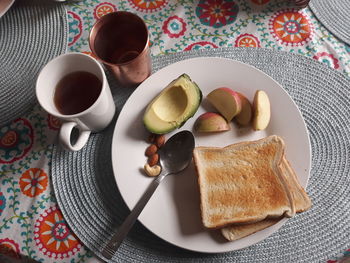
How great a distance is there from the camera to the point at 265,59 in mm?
859

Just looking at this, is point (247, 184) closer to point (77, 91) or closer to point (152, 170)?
point (152, 170)

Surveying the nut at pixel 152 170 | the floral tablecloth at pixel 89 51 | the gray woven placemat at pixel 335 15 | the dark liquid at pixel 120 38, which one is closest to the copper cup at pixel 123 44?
the dark liquid at pixel 120 38

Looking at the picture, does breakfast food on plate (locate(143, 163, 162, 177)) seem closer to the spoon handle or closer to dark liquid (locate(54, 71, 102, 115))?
the spoon handle

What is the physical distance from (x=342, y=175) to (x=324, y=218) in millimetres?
119

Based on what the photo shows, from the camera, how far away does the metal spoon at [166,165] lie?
691 millimetres

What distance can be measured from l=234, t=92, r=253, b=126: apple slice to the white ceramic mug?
1.06 feet

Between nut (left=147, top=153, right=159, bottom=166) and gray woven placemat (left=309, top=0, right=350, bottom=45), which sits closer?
nut (left=147, top=153, right=159, bottom=166)

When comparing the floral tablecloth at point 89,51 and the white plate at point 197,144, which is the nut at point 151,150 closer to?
the white plate at point 197,144

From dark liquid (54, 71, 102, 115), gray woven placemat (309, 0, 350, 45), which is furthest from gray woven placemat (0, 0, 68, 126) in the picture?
gray woven placemat (309, 0, 350, 45)

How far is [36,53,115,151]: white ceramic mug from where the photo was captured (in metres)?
0.67

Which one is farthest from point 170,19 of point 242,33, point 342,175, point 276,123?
point 342,175

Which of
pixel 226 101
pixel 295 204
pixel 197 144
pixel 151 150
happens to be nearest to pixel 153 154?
pixel 151 150

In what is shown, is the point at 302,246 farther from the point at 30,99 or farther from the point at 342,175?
the point at 30,99

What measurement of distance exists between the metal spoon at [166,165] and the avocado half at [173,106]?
0.04 metres
